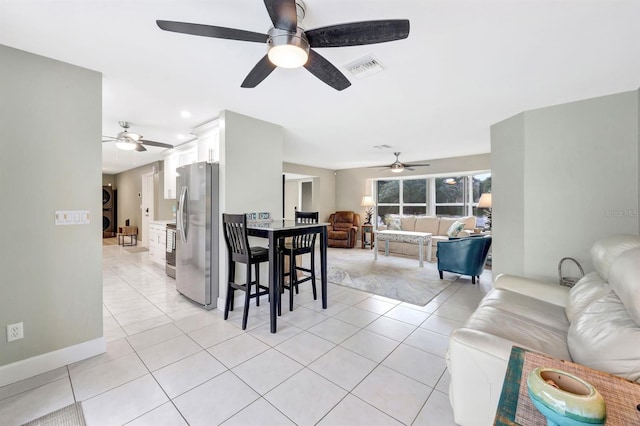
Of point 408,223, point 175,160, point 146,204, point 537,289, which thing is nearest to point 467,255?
point 537,289

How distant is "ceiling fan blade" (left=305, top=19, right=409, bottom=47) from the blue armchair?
3533mm

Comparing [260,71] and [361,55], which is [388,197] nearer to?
[361,55]

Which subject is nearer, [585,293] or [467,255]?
[585,293]

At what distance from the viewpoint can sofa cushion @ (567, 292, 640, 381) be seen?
1.07 metres

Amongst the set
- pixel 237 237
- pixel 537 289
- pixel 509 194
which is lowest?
pixel 537 289

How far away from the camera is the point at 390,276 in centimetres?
455

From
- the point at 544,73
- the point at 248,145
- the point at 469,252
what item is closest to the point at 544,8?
the point at 544,73

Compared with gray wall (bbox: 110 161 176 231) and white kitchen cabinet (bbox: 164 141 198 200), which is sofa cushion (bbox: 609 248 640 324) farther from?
gray wall (bbox: 110 161 176 231)

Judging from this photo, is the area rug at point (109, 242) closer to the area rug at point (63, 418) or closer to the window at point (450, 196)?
the area rug at point (63, 418)

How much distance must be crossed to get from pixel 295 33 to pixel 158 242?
510 cm

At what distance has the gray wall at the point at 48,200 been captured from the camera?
6.14ft

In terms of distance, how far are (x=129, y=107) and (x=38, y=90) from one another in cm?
111

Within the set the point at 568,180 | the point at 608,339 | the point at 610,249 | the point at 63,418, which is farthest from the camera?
the point at 568,180

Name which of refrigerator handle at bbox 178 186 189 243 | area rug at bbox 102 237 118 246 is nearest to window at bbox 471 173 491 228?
refrigerator handle at bbox 178 186 189 243
